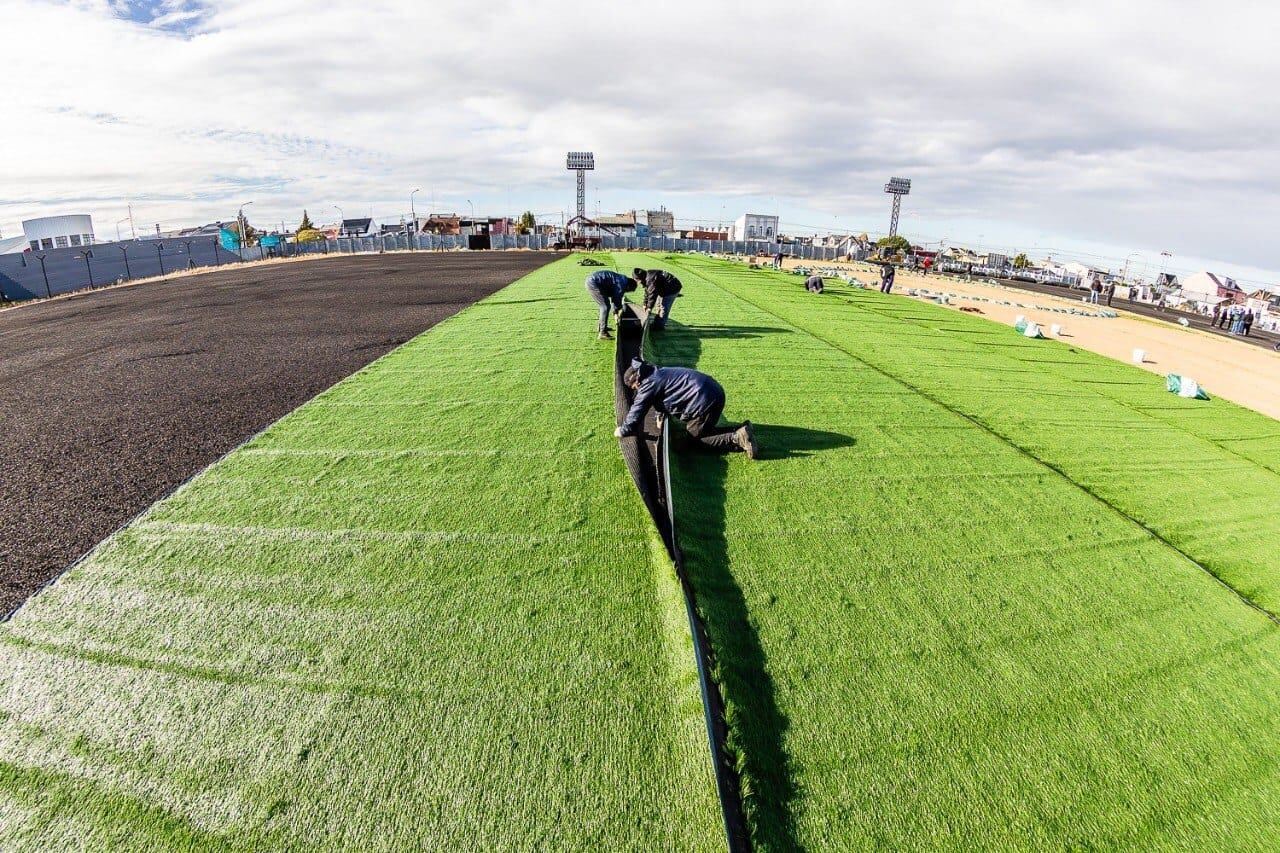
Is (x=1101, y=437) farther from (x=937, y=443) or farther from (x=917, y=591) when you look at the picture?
(x=917, y=591)

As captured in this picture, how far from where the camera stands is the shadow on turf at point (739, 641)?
2.18 metres

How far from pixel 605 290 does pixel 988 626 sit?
23.9 ft

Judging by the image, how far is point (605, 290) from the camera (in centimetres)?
923

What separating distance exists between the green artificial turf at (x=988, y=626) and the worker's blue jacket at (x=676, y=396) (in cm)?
49

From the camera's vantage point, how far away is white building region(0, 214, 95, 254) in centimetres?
4938

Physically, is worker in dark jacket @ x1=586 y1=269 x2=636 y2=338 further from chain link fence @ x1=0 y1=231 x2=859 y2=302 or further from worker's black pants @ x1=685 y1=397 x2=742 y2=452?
chain link fence @ x1=0 y1=231 x2=859 y2=302

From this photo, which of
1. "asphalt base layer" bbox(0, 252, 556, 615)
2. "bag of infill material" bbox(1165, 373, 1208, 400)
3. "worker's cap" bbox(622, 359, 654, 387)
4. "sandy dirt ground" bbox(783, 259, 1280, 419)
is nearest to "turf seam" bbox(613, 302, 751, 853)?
"worker's cap" bbox(622, 359, 654, 387)

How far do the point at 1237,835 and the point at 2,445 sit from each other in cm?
872

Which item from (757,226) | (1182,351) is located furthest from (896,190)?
(1182,351)

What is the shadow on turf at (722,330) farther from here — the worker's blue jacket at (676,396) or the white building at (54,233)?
the white building at (54,233)

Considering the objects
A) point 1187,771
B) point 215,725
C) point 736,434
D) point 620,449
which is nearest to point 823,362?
point 736,434

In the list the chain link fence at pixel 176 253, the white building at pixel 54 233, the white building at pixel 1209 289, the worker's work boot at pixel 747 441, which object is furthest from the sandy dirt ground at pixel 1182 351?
the white building at pixel 54 233

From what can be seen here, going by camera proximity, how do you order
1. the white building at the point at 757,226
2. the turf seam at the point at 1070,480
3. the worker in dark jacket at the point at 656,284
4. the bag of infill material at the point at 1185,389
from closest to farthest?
the turf seam at the point at 1070,480 < the bag of infill material at the point at 1185,389 < the worker in dark jacket at the point at 656,284 < the white building at the point at 757,226

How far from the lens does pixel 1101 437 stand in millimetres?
6602
